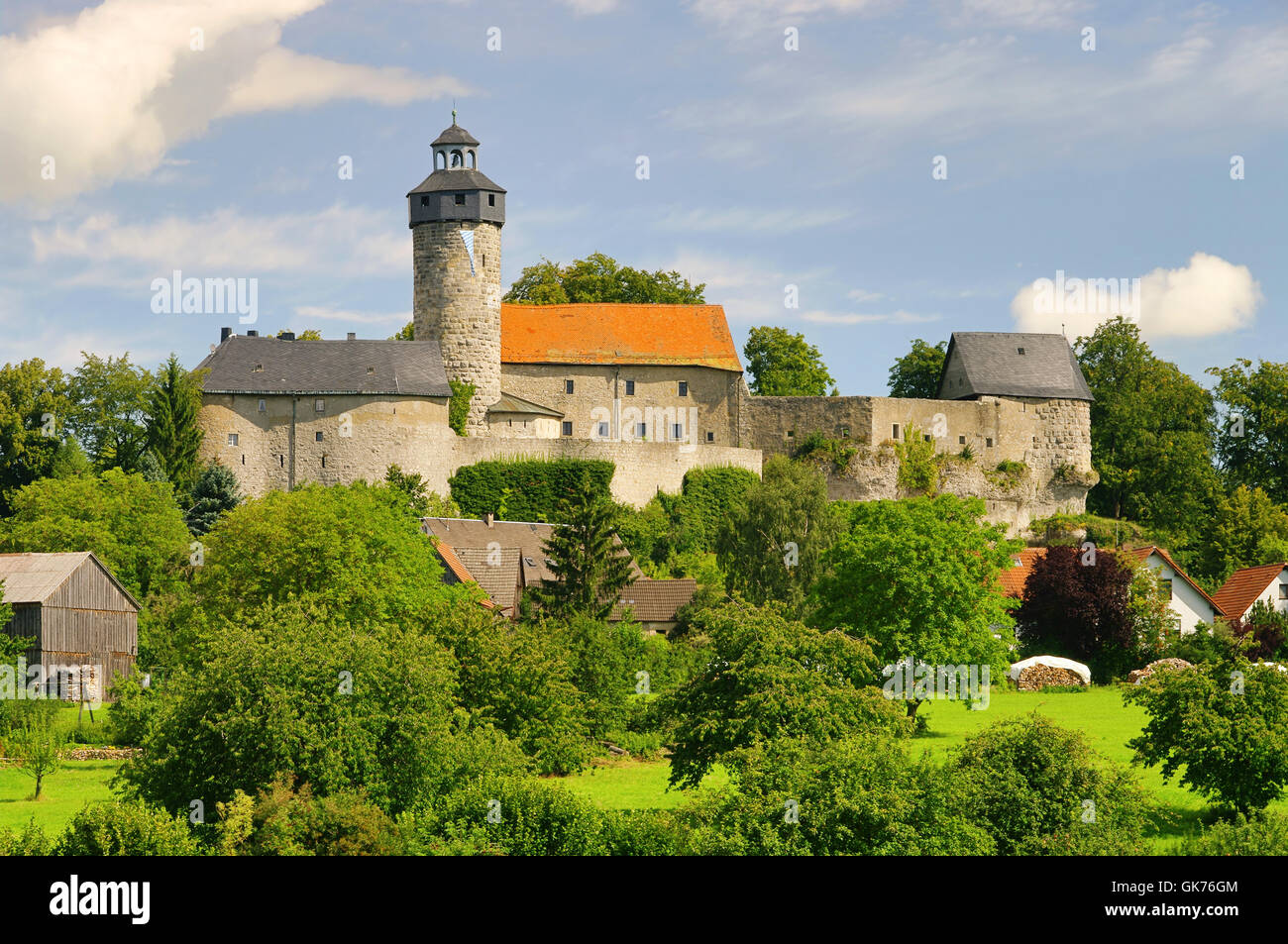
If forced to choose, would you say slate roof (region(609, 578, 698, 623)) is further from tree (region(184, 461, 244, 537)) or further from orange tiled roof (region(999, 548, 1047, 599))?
tree (region(184, 461, 244, 537))

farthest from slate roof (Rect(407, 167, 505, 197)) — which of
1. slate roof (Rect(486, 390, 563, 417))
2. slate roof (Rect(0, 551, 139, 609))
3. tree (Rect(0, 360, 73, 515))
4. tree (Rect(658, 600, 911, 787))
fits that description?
tree (Rect(658, 600, 911, 787))

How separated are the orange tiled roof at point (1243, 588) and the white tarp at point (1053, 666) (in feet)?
27.6

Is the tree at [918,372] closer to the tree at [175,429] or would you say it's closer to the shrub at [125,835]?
the tree at [175,429]

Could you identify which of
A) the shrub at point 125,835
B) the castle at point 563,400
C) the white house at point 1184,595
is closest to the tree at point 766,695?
the shrub at point 125,835

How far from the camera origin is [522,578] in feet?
171

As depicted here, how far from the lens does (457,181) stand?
205 ft

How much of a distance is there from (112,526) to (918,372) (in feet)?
128

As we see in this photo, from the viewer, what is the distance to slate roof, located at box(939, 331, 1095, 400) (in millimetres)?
69125

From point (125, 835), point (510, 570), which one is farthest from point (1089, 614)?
point (125, 835)

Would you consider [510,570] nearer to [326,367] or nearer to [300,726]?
[326,367]

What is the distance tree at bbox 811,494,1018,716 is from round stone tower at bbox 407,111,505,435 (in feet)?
83.2

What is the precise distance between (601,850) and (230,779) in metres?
5.45
